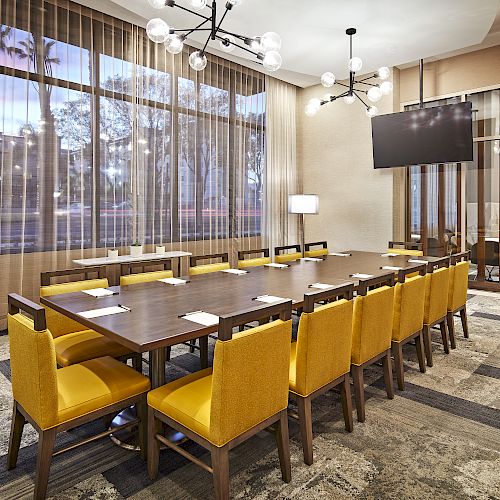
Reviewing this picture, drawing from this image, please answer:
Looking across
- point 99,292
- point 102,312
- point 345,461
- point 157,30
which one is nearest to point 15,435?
point 102,312

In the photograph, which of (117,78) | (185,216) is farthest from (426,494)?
(117,78)

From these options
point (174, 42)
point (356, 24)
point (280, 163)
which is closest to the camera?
point (174, 42)

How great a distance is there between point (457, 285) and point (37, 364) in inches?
139

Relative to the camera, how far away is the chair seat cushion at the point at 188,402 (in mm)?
1767

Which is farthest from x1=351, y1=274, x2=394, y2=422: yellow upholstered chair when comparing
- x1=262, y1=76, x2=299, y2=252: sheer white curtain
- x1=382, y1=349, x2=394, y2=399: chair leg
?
x1=262, y1=76, x2=299, y2=252: sheer white curtain

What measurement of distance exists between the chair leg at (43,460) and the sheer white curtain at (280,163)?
19.0 feet

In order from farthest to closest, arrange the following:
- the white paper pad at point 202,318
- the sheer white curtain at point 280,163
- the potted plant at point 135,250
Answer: the sheer white curtain at point 280,163 → the potted plant at point 135,250 → the white paper pad at point 202,318

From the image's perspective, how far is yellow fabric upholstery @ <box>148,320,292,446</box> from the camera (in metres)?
1.67

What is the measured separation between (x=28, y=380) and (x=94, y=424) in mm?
891

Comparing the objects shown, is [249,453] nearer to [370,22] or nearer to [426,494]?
[426,494]

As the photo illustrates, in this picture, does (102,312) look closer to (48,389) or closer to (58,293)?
(48,389)

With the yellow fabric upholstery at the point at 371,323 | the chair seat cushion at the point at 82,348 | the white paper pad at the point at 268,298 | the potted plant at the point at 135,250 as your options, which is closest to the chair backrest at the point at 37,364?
the chair seat cushion at the point at 82,348

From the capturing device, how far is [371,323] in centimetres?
259

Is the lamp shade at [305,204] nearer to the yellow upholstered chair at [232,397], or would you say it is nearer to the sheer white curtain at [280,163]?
the sheer white curtain at [280,163]
